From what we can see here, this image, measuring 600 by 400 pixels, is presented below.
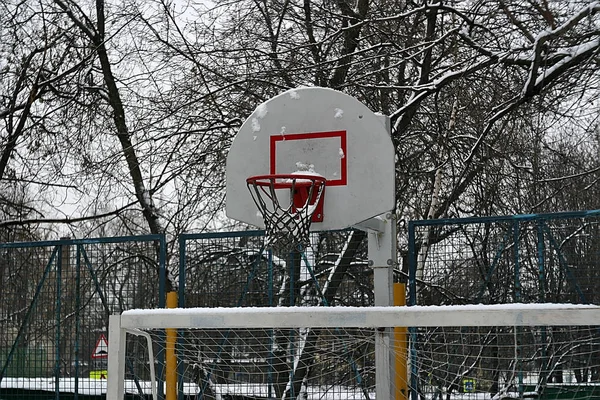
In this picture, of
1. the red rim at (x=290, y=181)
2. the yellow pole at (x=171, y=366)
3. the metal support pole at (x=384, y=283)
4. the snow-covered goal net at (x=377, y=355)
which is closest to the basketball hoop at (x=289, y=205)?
the red rim at (x=290, y=181)

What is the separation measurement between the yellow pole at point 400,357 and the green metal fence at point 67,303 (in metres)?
2.57

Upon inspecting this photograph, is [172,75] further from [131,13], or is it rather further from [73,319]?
[73,319]

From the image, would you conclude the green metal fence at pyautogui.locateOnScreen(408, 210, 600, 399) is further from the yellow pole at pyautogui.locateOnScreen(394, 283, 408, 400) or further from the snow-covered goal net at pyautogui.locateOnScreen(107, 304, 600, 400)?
the yellow pole at pyautogui.locateOnScreen(394, 283, 408, 400)

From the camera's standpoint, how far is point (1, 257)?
973cm

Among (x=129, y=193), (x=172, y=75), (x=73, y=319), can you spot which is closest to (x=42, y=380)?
(x=73, y=319)

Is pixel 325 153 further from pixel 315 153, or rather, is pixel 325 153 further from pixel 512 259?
pixel 512 259

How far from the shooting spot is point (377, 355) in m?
6.27

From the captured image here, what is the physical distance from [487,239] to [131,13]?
576 centimetres

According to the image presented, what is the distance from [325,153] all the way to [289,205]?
1.73ft

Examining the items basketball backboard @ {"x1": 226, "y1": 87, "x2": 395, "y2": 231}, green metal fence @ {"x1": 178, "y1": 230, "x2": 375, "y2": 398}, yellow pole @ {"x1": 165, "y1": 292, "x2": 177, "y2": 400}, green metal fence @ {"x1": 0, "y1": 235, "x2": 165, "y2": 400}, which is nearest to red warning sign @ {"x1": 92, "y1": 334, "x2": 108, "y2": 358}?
green metal fence @ {"x1": 0, "y1": 235, "x2": 165, "y2": 400}

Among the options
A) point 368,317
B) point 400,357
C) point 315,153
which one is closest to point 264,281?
point 400,357

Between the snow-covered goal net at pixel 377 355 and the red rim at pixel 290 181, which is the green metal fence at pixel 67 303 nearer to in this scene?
the snow-covered goal net at pixel 377 355

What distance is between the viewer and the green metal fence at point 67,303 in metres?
8.85

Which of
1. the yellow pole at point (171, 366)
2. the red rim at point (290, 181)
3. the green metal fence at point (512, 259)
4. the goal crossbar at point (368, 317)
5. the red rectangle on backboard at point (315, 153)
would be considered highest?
the red rectangle on backboard at point (315, 153)
